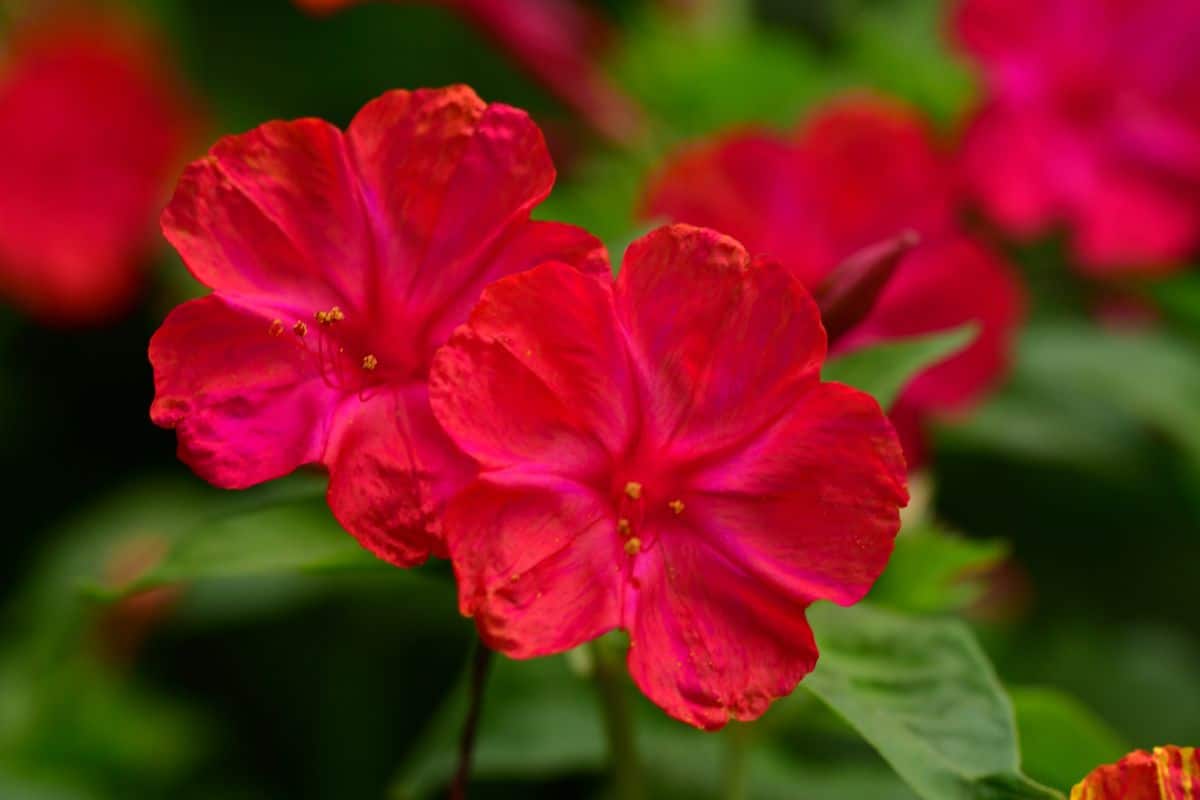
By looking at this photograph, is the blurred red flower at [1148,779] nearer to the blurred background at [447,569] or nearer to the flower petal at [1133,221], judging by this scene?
the blurred background at [447,569]

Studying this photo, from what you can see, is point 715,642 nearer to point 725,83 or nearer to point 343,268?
point 343,268

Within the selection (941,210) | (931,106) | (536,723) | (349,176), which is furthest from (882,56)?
(349,176)

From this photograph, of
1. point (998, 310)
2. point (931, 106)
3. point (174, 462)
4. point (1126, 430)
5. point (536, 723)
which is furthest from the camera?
point (174, 462)

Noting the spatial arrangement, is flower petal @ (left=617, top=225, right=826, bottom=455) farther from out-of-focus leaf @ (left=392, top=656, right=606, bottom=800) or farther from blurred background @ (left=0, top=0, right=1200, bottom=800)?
out-of-focus leaf @ (left=392, top=656, right=606, bottom=800)

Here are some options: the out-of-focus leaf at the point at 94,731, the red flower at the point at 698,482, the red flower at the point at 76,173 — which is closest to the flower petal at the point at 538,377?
the red flower at the point at 698,482

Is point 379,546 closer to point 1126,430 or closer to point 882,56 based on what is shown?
point 1126,430

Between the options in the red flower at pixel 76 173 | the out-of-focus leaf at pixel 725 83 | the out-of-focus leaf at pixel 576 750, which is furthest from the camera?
the red flower at pixel 76 173

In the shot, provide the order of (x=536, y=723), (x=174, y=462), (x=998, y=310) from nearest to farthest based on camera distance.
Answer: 1. (x=536, y=723)
2. (x=998, y=310)
3. (x=174, y=462)
